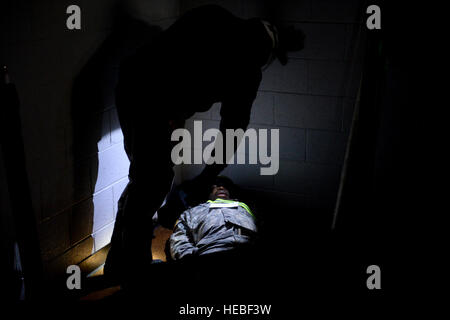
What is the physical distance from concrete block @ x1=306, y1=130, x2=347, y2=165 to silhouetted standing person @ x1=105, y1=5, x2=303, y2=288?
0.97 m

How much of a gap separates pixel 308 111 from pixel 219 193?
0.80m

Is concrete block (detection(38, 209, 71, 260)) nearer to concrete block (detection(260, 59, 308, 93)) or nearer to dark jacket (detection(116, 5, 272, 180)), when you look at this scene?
dark jacket (detection(116, 5, 272, 180))

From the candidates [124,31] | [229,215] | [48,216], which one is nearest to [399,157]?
[229,215]

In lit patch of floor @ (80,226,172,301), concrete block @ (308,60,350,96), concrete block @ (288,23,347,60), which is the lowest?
lit patch of floor @ (80,226,172,301)

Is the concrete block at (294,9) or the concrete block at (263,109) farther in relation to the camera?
the concrete block at (263,109)

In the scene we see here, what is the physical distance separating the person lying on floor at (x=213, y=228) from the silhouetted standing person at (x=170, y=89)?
26 centimetres

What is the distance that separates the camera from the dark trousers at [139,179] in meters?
2.06

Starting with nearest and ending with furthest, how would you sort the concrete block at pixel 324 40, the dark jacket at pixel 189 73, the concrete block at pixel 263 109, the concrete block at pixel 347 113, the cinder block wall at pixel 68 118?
1. the cinder block wall at pixel 68 118
2. the dark jacket at pixel 189 73
3. the concrete block at pixel 324 40
4. the concrete block at pixel 347 113
5. the concrete block at pixel 263 109

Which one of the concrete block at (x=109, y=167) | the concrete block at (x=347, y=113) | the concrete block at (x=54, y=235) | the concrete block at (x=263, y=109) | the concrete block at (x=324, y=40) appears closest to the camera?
the concrete block at (x=54, y=235)

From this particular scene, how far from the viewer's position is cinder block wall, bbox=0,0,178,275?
187cm

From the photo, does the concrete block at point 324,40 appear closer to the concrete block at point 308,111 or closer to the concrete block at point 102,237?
the concrete block at point 308,111

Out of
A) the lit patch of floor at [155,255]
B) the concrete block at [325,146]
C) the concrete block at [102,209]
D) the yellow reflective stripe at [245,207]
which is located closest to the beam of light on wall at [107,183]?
the concrete block at [102,209]

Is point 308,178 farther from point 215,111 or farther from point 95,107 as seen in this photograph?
point 95,107

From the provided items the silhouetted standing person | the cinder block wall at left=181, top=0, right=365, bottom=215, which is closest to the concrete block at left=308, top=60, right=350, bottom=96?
the cinder block wall at left=181, top=0, right=365, bottom=215
